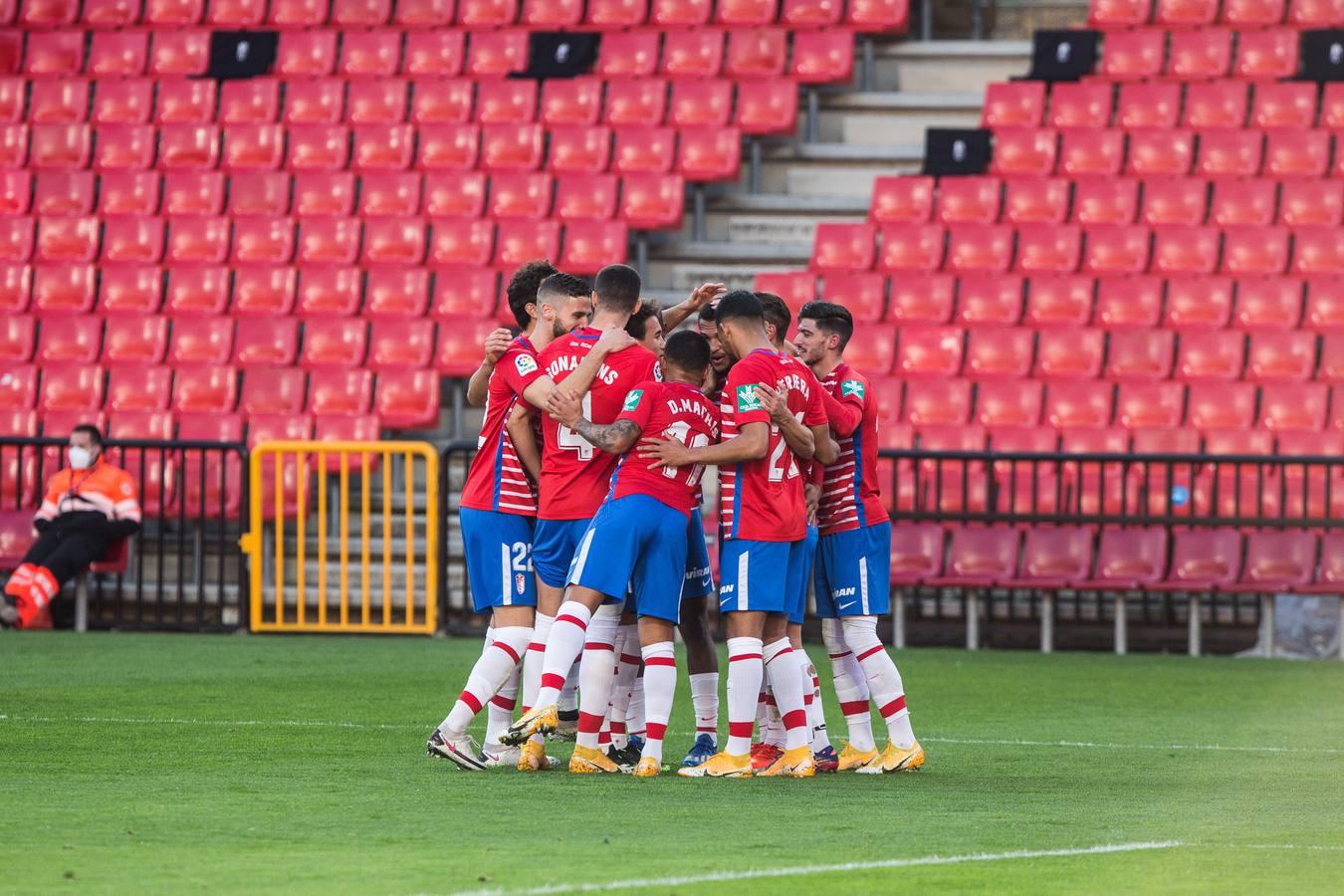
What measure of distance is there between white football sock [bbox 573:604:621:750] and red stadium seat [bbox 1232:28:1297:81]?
13.2 metres

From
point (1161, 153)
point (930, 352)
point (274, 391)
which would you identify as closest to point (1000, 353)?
point (930, 352)

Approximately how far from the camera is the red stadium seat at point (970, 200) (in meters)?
19.0

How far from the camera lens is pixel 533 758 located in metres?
8.52

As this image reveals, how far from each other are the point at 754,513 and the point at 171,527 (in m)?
9.75

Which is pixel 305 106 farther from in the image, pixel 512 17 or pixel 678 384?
pixel 678 384

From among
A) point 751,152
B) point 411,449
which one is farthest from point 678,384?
point 751,152

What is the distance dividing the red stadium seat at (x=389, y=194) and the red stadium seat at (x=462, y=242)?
19.2 inches

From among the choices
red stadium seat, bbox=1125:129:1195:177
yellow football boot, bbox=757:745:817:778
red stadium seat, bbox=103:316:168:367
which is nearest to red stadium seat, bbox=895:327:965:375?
red stadium seat, bbox=1125:129:1195:177

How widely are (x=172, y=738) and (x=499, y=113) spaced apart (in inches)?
482

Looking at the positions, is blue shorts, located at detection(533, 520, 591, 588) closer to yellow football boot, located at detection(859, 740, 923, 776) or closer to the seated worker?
yellow football boot, located at detection(859, 740, 923, 776)

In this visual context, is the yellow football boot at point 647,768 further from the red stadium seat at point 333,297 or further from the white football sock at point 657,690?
the red stadium seat at point 333,297

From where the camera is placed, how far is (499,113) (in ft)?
68.1

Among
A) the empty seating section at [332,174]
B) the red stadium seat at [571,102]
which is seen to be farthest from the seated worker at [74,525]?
the red stadium seat at [571,102]

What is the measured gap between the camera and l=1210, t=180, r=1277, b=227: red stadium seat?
60.4 feet
